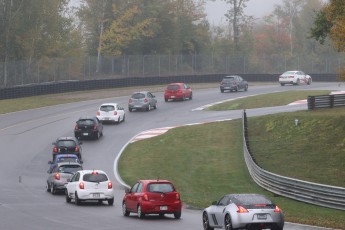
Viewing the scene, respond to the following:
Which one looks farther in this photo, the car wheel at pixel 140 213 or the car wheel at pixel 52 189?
the car wheel at pixel 52 189

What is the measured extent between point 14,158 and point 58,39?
5169 cm

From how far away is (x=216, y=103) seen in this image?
7369cm

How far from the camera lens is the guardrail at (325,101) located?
189 ft

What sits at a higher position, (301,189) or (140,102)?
(140,102)

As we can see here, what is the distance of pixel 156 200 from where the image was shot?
28.6 meters

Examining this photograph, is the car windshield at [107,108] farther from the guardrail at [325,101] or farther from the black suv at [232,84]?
the black suv at [232,84]

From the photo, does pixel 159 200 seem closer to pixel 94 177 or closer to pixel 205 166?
pixel 94 177

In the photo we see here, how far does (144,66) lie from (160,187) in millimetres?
69341

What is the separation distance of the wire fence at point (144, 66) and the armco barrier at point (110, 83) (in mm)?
1820

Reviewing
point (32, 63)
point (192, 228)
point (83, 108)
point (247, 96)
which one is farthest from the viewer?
point (32, 63)

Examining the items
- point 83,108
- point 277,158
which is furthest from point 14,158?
point 83,108

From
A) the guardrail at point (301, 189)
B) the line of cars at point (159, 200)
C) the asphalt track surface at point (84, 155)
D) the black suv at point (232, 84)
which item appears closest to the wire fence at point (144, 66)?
the asphalt track surface at point (84, 155)

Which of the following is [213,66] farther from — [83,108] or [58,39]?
[83,108]

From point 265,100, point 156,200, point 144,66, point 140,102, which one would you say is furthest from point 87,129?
point 144,66
